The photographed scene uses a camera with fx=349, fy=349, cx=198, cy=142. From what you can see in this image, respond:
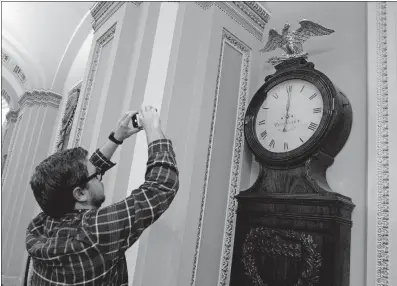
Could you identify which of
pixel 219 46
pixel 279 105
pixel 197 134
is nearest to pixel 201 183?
pixel 197 134

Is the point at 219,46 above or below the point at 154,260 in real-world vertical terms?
above

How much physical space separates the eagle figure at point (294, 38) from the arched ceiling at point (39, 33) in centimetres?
328

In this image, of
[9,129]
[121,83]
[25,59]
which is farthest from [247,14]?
[9,129]

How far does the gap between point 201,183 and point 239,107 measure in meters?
0.66

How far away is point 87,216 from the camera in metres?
1.05

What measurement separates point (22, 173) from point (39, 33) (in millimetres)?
2419

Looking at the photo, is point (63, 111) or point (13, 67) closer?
point (63, 111)

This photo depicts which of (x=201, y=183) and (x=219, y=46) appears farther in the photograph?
(x=219, y=46)

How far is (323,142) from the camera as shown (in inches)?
76.3

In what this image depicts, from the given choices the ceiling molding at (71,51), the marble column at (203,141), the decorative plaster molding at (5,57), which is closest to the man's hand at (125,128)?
the marble column at (203,141)

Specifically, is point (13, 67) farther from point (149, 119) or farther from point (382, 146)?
point (382, 146)

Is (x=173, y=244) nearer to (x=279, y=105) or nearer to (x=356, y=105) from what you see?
(x=279, y=105)

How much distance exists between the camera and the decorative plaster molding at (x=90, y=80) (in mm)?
A: 3031

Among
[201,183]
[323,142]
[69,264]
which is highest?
[323,142]
